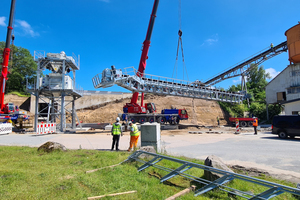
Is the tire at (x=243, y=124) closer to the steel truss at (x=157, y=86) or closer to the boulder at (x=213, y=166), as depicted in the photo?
the steel truss at (x=157, y=86)

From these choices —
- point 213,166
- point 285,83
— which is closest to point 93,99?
point 285,83

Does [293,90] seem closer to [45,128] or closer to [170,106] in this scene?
[170,106]

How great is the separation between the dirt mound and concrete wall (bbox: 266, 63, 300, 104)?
33.6 feet

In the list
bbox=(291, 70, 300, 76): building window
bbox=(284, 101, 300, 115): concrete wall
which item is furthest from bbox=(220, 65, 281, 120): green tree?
bbox=(284, 101, 300, 115): concrete wall

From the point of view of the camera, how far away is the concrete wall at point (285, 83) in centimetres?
3028

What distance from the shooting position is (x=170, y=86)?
87.9ft

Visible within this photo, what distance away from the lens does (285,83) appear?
32062mm

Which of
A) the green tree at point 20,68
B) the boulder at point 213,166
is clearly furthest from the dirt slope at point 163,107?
the boulder at point 213,166

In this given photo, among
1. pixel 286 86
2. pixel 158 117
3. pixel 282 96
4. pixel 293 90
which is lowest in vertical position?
pixel 158 117

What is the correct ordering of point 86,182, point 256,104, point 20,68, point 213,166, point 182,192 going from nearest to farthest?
point 182,192 < point 86,182 < point 213,166 < point 256,104 < point 20,68

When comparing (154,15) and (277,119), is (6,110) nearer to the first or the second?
(154,15)

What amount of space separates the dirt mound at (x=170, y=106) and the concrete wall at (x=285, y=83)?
1024cm

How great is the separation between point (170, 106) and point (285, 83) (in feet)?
69.9

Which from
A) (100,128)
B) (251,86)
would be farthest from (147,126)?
(251,86)
